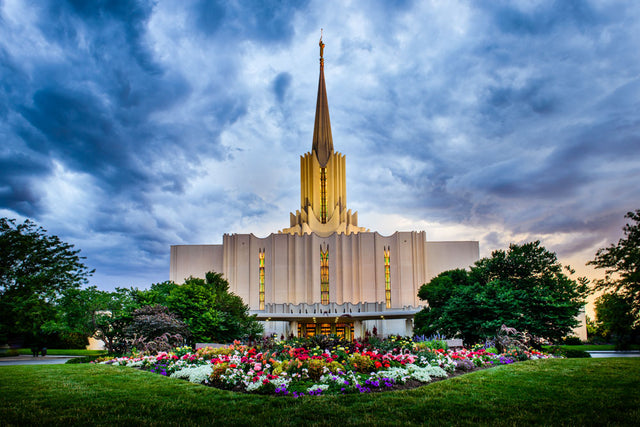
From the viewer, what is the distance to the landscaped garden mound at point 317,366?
8.80m

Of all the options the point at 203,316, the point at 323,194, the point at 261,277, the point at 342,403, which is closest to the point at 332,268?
the point at 261,277

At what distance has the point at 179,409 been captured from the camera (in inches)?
281

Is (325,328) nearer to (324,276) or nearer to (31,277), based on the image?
(324,276)

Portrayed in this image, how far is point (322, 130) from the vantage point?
53.9 m

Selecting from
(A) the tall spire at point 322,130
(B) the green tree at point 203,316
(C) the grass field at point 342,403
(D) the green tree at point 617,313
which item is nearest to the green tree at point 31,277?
(B) the green tree at point 203,316

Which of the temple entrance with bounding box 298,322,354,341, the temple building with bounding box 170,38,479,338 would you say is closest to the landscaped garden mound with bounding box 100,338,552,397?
the temple building with bounding box 170,38,479,338

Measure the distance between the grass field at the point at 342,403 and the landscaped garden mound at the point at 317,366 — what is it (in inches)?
24.8

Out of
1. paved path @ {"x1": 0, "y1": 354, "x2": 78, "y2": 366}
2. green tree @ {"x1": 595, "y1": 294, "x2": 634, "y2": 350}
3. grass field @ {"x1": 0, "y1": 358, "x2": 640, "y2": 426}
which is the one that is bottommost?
paved path @ {"x1": 0, "y1": 354, "x2": 78, "y2": 366}

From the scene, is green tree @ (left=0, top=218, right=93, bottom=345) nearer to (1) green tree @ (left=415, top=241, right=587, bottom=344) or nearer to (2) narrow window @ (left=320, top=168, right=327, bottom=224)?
(1) green tree @ (left=415, top=241, right=587, bottom=344)

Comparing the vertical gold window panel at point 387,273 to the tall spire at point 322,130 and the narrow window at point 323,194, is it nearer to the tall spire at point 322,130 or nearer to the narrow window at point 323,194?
the narrow window at point 323,194

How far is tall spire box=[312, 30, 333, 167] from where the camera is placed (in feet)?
174

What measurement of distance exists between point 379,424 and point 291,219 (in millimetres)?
46879

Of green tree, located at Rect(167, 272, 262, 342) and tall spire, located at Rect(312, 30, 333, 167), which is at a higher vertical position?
tall spire, located at Rect(312, 30, 333, 167)

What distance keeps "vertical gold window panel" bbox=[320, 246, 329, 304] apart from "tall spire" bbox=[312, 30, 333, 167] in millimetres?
12726
